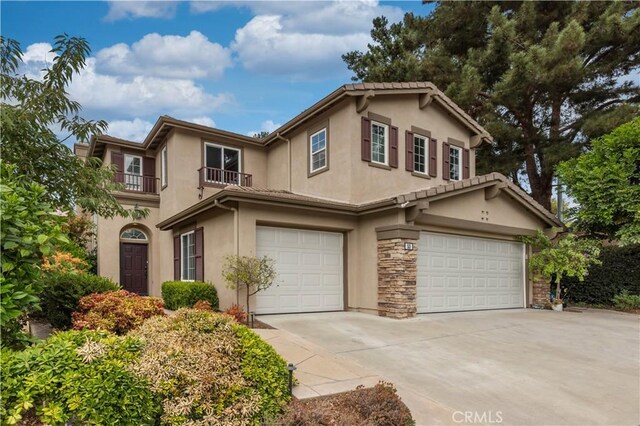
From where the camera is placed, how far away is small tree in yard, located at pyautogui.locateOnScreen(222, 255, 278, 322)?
899cm

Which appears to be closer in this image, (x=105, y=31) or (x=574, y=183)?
(x=105, y=31)

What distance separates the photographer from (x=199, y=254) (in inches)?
450

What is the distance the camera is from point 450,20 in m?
20.1

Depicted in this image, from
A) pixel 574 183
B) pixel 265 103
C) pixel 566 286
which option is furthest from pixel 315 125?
pixel 566 286

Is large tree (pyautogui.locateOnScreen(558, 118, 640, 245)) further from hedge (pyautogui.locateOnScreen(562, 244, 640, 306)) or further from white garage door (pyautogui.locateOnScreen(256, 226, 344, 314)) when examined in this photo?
white garage door (pyautogui.locateOnScreen(256, 226, 344, 314))

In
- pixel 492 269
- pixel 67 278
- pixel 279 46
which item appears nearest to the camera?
pixel 67 278

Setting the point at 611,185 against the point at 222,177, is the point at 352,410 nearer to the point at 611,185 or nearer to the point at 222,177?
the point at 222,177

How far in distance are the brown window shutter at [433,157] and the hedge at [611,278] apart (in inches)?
259

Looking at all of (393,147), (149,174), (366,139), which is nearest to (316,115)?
(366,139)

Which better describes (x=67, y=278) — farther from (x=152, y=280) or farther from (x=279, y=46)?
(x=152, y=280)

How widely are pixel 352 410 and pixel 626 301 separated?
44.9 ft

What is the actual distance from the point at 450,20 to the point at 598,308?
15.0m

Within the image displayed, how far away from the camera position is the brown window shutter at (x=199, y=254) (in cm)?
1127

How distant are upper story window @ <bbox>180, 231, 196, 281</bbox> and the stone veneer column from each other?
5.79 metres
